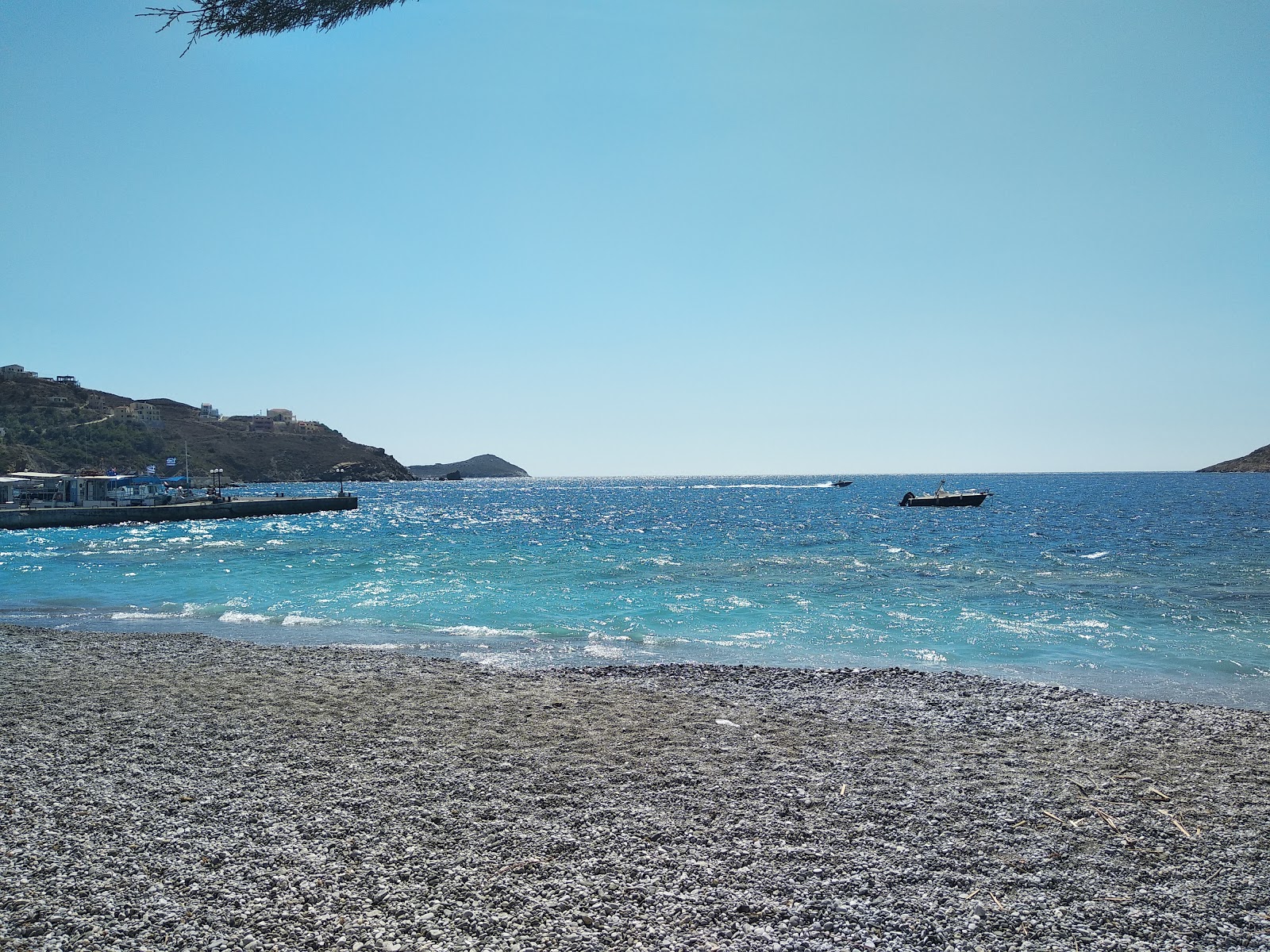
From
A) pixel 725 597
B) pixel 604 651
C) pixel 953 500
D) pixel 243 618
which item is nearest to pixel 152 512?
pixel 243 618

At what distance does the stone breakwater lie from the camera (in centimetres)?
Result: 488

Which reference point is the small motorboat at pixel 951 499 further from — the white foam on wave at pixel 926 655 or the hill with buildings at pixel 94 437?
the hill with buildings at pixel 94 437

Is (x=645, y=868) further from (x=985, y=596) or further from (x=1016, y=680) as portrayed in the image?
(x=985, y=596)

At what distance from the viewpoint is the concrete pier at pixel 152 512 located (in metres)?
57.4

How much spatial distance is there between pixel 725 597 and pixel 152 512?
2476 inches

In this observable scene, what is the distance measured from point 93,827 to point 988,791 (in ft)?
25.9

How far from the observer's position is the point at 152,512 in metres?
66.8

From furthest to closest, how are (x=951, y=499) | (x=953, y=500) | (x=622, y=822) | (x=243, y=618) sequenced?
(x=953, y=500) < (x=951, y=499) < (x=243, y=618) < (x=622, y=822)

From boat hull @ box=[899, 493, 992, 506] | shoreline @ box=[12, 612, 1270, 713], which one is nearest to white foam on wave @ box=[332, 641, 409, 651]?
shoreline @ box=[12, 612, 1270, 713]

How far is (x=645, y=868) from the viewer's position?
220 inches

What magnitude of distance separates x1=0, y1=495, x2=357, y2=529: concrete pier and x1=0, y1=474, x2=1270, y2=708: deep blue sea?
851 centimetres

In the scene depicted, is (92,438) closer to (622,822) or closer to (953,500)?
(953,500)

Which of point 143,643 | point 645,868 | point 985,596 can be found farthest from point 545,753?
point 985,596

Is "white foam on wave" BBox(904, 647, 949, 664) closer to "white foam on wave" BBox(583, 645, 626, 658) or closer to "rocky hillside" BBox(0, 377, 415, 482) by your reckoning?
"white foam on wave" BBox(583, 645, 626, 658)
